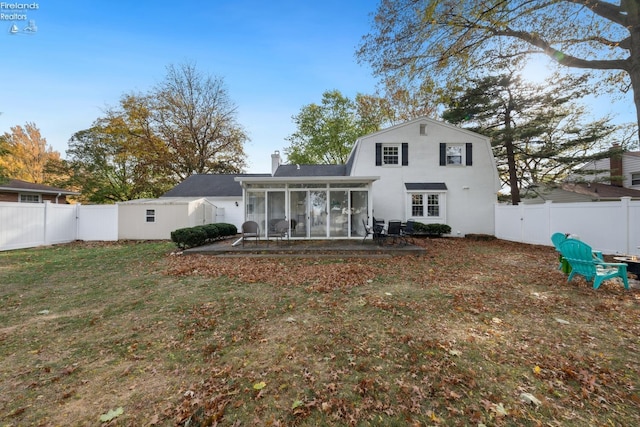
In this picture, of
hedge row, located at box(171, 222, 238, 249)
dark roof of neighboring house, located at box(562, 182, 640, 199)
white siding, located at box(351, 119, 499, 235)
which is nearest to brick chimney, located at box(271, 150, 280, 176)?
white siding, located at box(351, 119, 499, 235)

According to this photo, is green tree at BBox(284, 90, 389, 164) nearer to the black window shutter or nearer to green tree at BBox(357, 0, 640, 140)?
the black window shutter

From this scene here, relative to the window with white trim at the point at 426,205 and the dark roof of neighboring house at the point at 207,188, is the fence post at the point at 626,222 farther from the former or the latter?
the dark roof of neighboring house at the point at 207,188

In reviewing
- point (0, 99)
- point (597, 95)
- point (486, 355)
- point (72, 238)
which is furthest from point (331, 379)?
point (0, 99)

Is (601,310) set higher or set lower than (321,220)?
lower

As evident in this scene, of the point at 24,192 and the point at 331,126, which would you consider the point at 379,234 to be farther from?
the point at 24,192

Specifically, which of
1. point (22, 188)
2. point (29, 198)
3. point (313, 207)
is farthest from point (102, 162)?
point (313, 207)

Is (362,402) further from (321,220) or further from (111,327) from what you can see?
(321,220)

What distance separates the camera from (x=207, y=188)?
1961 centimetres

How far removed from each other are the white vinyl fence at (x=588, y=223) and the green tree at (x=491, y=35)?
2.77 meters

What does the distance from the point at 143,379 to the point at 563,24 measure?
12.2 m

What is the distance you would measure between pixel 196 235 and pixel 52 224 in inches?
300

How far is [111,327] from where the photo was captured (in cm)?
379

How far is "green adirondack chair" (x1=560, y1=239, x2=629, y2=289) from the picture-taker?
16.9 ft

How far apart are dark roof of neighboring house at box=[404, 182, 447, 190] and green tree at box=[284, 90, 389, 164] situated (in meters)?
13.5
